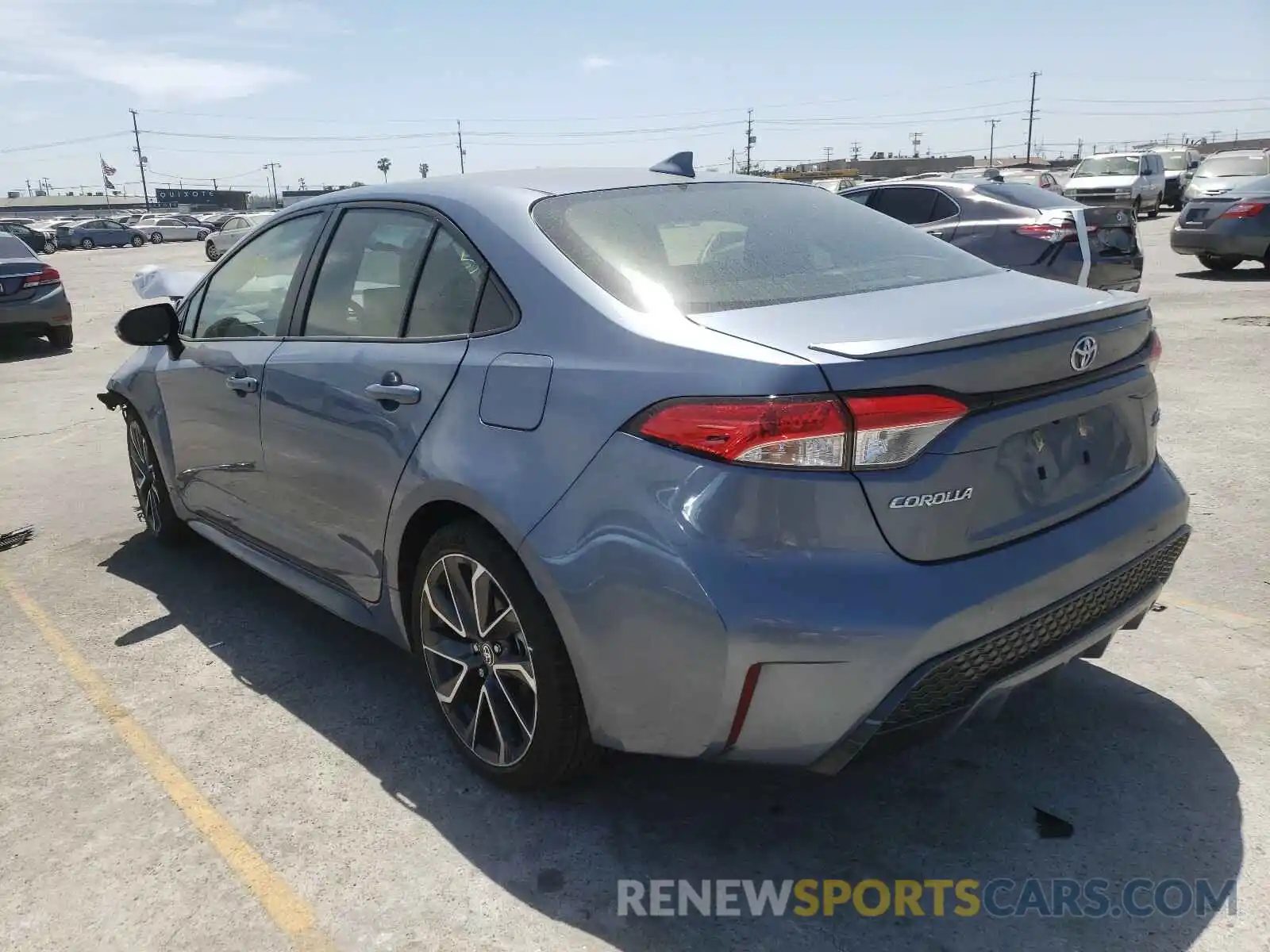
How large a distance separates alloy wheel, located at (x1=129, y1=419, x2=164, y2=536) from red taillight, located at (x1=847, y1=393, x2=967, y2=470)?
3.85 metres

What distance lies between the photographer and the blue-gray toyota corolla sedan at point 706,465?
2.10 metres

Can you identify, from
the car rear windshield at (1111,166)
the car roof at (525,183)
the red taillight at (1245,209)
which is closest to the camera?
the car roof at (525,183)

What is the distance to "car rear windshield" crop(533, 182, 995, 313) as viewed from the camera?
8.34 ft

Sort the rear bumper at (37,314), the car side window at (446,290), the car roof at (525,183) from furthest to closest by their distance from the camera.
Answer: the rear bumper at (37,314) → the car roof at (525,183) → the car side window at (446,290)

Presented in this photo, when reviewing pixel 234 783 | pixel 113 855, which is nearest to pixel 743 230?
pixel 234 783

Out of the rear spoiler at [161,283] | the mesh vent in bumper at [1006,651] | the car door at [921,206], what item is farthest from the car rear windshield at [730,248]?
the rear spoiler at [161,283]

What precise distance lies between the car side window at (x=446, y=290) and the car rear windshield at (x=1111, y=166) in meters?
28.8

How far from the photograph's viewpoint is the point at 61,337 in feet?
42.1

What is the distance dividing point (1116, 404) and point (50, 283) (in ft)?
42.3

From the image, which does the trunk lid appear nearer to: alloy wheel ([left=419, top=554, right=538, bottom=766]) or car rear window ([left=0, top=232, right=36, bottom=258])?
Answer: alloy wheel ([left=419, top=554, right=538, bottom=766])

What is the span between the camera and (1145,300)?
9.18 feet

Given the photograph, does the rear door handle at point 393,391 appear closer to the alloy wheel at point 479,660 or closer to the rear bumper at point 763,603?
the alloy wheel at point 479,660

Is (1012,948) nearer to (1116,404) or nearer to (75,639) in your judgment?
(1116,404)

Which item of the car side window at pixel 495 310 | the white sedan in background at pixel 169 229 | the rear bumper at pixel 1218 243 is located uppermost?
the car side window at pixel 495 310
